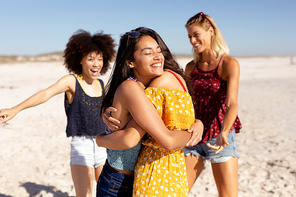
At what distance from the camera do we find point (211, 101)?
277 centimetres

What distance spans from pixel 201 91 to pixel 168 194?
1.37 metres

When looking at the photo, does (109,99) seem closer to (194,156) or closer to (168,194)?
(168,194)

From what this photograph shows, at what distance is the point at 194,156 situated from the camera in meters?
2.79

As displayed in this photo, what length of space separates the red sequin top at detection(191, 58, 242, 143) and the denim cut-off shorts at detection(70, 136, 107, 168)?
3.80ft

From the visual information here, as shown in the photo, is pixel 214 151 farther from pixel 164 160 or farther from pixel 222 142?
pixel 164 160

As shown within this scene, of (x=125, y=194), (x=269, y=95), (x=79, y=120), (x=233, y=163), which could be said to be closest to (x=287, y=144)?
(x=233, y=163)

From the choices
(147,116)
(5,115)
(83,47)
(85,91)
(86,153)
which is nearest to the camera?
(147,116)

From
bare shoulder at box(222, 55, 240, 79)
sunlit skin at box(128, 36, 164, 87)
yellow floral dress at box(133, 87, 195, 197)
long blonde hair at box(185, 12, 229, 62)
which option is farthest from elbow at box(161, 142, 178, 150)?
long blonde hair at box(185, 12, 229, 62)

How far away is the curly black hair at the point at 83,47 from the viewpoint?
3.34m

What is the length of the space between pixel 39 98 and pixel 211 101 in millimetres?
1747

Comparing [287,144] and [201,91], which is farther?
[287,144]

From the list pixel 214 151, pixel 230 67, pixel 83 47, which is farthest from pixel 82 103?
pixel 230 67

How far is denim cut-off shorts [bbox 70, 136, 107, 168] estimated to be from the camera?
297 centimetres

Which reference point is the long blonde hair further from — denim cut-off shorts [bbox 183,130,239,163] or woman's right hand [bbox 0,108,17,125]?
woman's right hand [bbox 0,108,17,125]
